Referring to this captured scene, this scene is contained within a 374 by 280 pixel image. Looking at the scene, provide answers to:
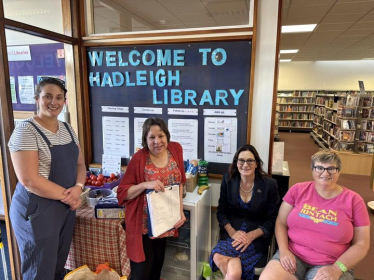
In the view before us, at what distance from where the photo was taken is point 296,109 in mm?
12344

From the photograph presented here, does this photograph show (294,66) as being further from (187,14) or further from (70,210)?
(70,210)

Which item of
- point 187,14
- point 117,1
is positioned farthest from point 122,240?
point 187,14

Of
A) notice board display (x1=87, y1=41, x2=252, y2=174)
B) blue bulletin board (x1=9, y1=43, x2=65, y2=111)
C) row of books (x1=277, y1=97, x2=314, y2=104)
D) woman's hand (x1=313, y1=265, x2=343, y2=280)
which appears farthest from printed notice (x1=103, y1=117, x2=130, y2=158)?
row of books (x1=277, y1=97, x2=314, y2=104)

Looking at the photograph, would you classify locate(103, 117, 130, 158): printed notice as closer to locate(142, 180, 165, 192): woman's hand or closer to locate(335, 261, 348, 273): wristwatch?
locate(142, 180, 165, 192): woman's hand

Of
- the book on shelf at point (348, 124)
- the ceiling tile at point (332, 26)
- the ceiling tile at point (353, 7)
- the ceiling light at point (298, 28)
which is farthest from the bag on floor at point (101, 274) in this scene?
the book on shelf at point (348, 124)

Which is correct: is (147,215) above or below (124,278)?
above

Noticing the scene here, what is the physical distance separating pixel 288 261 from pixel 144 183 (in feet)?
3.47

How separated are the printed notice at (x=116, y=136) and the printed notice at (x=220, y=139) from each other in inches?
33.5

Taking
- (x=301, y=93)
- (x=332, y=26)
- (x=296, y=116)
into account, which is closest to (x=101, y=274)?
(x=332, y=26)

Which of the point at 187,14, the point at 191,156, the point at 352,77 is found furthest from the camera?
the point at 352,77

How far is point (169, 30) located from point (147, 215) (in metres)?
1.69

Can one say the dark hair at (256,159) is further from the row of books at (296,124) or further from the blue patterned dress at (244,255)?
the row of books at (296,124)

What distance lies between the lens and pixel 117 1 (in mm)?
3531

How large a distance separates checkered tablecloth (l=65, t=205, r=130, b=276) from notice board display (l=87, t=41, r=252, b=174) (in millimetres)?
928
